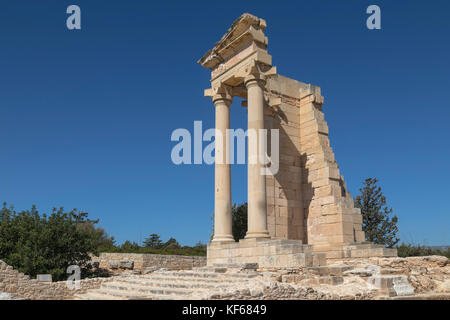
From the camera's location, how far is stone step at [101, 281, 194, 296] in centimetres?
1174

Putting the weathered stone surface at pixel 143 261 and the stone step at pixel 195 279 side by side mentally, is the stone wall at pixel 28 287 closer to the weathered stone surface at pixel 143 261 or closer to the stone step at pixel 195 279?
the stone step at pixel 195 279

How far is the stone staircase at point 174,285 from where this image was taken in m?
11.2

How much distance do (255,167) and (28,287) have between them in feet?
32.2

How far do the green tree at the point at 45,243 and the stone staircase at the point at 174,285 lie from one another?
4513mm

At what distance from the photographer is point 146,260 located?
76.0ft

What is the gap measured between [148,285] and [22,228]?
31.4 feet

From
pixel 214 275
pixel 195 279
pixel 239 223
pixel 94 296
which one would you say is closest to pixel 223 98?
pixel 214 275

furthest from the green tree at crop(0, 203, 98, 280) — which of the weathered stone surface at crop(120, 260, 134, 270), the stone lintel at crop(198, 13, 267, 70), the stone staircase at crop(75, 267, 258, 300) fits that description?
the stone lintel at crop(198, 13, 267, 70)

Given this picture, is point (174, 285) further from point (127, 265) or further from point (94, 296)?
point (127, 265)

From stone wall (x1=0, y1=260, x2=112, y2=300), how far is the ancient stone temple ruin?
612 centimetres

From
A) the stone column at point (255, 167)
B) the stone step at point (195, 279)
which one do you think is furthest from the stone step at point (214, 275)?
the stone column at point (255, 167)

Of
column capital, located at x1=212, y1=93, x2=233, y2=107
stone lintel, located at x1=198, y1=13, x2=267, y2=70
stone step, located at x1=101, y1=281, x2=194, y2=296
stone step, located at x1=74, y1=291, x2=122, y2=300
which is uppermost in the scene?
stone lintel, located at x1=198, y1=13, x2=267, y2=70

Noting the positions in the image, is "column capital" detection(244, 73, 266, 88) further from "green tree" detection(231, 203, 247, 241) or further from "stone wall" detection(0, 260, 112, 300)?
"green tree" detection(231, 203, 247, 241)
